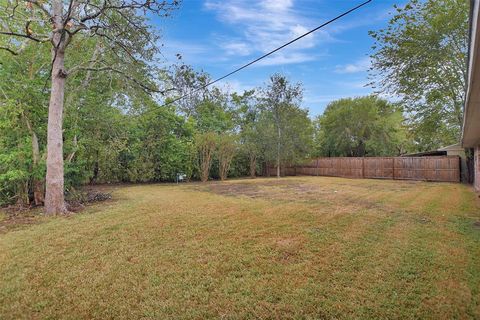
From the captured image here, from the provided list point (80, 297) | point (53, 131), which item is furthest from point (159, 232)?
point (53, 131)

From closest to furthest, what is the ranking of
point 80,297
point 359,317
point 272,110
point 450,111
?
1. point 359,317
2. point 80,297
3. point 450,111
4. point 272,110

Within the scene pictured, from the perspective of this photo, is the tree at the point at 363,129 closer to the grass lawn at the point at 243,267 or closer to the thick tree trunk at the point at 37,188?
the grass lawn at the point at 243,267

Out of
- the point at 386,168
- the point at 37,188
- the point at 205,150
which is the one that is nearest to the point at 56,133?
the point at 37,188

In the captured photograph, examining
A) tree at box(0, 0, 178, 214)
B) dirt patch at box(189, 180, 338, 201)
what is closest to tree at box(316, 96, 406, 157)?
dirt patch at box(189, 180, 338, 201)

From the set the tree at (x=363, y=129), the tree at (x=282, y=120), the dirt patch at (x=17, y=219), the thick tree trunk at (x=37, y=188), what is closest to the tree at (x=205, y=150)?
the tree at (x=282, y=120)

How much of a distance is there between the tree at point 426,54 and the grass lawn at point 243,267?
8.36 m

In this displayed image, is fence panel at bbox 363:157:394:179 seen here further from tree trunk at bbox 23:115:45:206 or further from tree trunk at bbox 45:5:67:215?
tree trunk at bbox 23:115:45:206

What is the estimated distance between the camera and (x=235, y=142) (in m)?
17.1

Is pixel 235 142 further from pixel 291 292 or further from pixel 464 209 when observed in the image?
pixel 291 292

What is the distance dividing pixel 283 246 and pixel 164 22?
20.5 ft

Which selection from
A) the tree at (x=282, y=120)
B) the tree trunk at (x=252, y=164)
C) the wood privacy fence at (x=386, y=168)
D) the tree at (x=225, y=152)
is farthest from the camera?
the tree trunk at (x=252, y=164)

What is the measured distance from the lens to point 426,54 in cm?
1103

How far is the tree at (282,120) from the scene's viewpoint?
64.7 feet

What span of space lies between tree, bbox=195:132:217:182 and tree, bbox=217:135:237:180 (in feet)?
1.81
